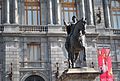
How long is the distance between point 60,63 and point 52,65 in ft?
2.88

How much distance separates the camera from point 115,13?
3828 cm

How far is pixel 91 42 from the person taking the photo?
35406 millimetres

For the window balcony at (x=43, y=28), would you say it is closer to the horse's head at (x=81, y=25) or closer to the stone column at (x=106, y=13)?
the stone column at (x=106, y=13)

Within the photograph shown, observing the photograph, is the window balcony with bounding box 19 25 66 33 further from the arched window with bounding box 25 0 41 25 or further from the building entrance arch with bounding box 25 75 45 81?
the building entrance arch with bounding box 25 75 45 81

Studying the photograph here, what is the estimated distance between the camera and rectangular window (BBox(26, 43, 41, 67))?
112 ft

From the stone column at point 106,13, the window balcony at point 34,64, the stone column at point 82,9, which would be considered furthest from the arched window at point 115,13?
the window balcony at point 34,64

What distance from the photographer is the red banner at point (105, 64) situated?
113 feet

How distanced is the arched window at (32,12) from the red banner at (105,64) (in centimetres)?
761

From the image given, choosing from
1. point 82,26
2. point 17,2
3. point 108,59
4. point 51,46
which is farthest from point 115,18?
point 82,26

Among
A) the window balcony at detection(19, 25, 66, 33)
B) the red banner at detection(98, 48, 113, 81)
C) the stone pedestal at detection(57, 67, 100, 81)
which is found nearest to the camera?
the stone pedestal at detection(57, 67, 100, 81)

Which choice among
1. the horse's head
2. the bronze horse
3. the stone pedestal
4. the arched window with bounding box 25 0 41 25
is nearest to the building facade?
the arched window with bounding box 25 0 41 25

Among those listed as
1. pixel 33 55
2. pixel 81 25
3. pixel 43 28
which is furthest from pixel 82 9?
pixel 81 25

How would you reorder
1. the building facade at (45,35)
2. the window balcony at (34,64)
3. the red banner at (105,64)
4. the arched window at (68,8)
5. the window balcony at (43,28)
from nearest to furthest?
the building facade at (45,35) → the window balcony at (34,64) → the red banner at (105,64) → the window balcony at (43,28) → the arched window at (68,8)

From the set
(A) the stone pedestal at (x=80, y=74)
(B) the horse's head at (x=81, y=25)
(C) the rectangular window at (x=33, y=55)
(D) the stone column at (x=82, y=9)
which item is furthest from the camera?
(D) the stone column at (x=82, y=9)
